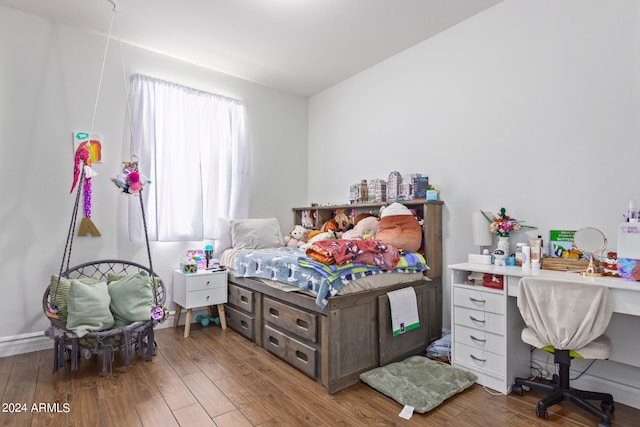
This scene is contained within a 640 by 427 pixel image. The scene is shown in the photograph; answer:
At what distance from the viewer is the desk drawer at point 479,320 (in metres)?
2.20

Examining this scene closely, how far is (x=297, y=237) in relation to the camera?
13.3 feet

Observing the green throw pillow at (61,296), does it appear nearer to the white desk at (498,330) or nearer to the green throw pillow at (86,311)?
the green throw pillow at (86,311)

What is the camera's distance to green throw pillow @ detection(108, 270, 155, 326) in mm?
2570

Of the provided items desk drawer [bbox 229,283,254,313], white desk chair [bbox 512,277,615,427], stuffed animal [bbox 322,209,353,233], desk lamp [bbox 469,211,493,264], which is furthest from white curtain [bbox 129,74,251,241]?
white desk chair [bbox 512,277,615,427]

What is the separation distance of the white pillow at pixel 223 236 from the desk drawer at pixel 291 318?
1.20 metres

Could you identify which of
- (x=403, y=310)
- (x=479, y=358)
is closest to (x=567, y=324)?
(x=479, y=358)

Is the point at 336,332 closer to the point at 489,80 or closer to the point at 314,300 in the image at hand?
the point at 314,300

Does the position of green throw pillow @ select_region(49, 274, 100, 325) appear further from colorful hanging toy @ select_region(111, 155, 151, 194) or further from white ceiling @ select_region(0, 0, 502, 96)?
white ceiling @ select_region(0, 0, 502, 96)

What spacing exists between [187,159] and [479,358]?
10.8ft

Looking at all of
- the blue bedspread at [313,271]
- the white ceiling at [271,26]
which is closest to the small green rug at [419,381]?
the blue bedspread at [313,271]

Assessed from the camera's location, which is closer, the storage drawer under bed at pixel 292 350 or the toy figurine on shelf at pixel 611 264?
the toy figurine on shelf at pixel 611 264

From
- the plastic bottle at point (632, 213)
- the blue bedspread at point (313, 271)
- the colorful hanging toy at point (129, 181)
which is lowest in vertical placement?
the blue bedspread at point (313, 271)

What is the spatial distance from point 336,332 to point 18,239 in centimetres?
276

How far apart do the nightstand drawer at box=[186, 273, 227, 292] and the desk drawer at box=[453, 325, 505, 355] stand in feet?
7.29
